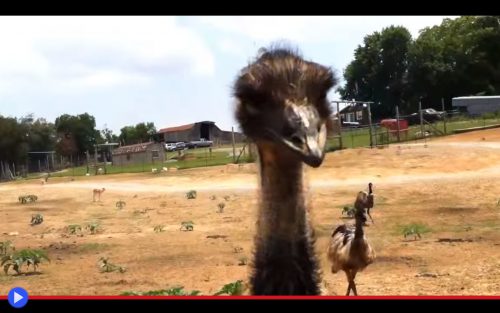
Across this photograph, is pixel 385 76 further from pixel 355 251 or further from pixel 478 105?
pixel 355 251

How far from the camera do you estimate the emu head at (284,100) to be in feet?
5.63

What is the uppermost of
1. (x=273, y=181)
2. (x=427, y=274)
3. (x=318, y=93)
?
(x=318, y=93)

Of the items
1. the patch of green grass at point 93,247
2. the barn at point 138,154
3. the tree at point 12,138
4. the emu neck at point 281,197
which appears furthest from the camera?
the barn at point 138,154

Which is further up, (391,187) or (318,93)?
(318,93)

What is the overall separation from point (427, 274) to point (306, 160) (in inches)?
205

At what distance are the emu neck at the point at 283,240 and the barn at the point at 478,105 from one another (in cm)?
2179

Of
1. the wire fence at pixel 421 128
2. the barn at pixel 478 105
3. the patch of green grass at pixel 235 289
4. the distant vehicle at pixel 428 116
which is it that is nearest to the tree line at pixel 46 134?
the patch of green grass at pixel 235 289

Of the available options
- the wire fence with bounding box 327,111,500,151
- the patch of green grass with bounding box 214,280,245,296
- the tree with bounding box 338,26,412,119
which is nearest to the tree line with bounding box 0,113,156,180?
the patch of green grass with bounding box 214,280,245,296

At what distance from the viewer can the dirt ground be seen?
253 inches

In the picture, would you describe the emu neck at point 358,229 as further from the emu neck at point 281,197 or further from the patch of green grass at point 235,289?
the emu neck at point 281,197

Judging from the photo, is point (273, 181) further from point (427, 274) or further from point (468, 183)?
point (468, 183)

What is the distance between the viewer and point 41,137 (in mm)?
12016

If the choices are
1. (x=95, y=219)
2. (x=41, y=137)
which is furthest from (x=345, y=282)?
(x=95, y=219)

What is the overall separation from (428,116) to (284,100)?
22590mm
